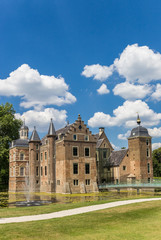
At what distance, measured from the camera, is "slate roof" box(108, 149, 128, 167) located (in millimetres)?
49244

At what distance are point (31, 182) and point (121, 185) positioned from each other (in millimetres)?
18491

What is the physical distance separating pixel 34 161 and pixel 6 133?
12.8 meters

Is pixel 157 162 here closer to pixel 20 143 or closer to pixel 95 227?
pixel 20 143

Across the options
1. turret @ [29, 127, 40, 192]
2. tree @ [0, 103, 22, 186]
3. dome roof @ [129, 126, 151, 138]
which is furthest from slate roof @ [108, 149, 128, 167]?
tree @ [0, 103, 22, 186]

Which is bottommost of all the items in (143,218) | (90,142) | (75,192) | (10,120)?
(75,192)

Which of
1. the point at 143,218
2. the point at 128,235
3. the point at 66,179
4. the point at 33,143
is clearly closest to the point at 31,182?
the point at 33,143

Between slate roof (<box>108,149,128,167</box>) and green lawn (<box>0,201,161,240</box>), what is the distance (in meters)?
33.4

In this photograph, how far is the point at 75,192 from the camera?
42.8 meters

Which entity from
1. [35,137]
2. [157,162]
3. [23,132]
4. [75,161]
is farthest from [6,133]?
[157,162]

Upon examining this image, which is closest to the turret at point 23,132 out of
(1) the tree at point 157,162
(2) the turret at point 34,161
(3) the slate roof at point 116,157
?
(2) the turret at point 34,161

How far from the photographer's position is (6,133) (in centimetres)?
6028

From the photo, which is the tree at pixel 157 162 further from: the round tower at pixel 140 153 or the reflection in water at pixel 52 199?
the reflection in water at pixel 52 199

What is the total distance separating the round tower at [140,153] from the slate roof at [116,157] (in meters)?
1.48

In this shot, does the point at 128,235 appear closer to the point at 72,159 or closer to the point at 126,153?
the point at 72,159
